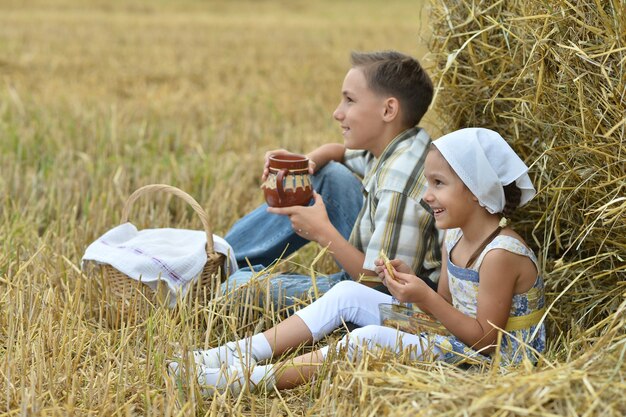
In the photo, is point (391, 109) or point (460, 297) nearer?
point (460, 297)

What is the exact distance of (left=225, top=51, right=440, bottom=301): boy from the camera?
9.82 feet

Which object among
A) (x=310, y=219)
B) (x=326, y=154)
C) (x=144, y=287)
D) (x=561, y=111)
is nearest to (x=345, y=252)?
(x=310, y=219)

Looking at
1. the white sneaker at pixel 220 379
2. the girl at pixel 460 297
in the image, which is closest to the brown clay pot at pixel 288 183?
the girl at pixel 460 297

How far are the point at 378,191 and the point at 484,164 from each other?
506 mm

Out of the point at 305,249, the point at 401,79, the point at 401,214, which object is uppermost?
the point at 401,79

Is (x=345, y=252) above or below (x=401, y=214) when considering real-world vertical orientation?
below

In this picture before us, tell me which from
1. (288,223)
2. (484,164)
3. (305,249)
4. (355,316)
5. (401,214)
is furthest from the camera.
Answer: (305,249)

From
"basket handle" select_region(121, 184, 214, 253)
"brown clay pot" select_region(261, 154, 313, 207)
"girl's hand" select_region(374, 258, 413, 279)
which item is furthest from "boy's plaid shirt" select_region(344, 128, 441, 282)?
"basket handle" select_region(121, 184, 214, 253)

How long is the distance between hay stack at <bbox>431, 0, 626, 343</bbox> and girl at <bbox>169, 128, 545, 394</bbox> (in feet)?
0.50

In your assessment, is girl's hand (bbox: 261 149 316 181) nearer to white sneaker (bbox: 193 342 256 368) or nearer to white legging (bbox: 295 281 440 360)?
white legging (bbox: 295 281 440 360)

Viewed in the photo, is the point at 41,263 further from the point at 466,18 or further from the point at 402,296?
the point at 466,18

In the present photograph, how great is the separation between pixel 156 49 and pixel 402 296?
25.6 ft

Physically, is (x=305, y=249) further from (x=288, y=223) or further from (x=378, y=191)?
(x=378, y=191)

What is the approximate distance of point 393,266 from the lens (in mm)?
2830
